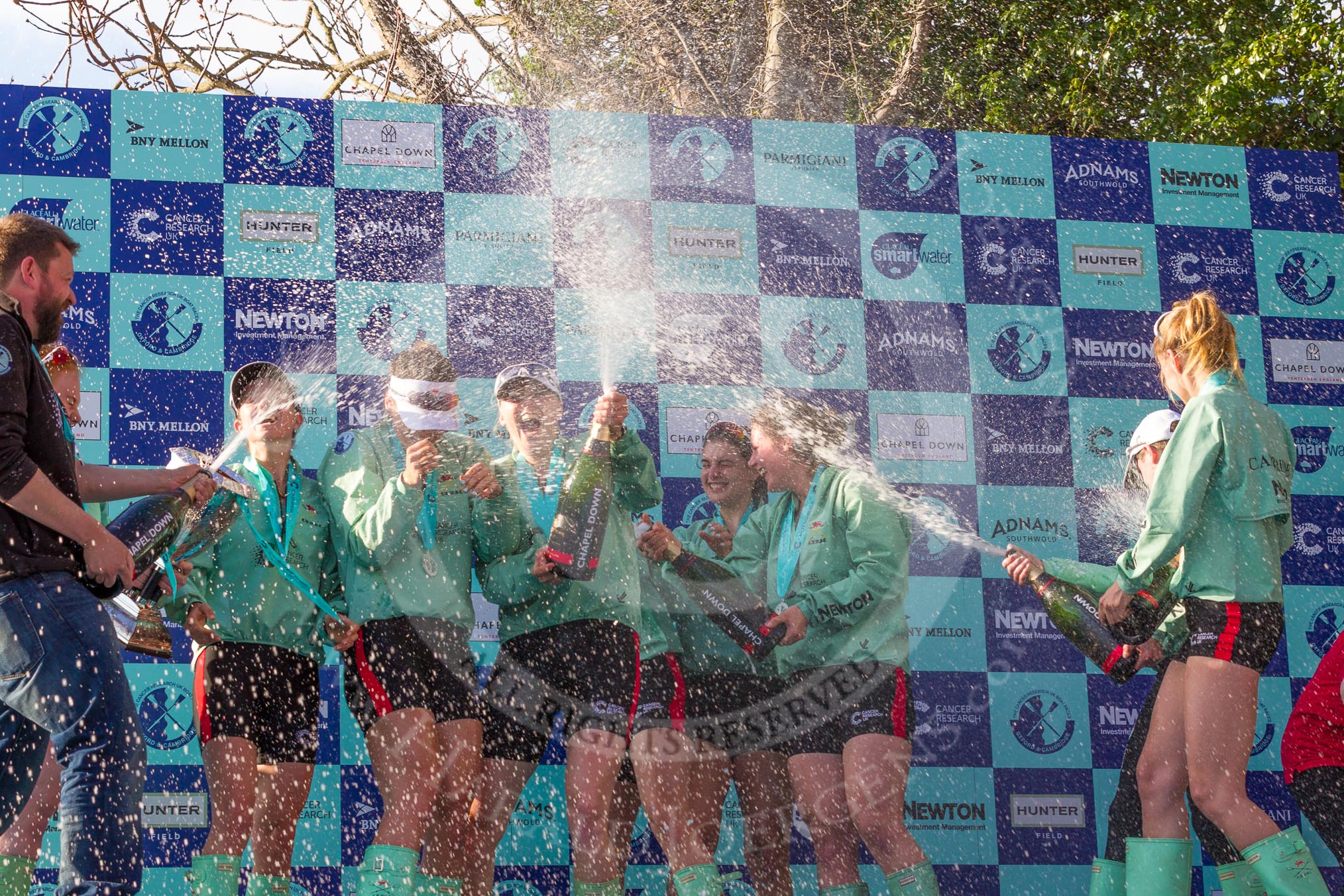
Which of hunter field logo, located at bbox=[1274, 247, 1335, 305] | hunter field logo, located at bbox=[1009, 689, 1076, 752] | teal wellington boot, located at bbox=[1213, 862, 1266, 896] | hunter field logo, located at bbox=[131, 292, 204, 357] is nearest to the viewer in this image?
teal wellington boot, located at bbox=[1213, 862, 1266, 896]

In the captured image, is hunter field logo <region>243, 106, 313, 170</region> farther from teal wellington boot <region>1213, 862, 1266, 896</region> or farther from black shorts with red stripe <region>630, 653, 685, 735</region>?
teal wellington boot <region>1213, 862, 1266, 896</region>

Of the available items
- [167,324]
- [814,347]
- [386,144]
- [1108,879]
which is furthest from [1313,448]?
[167,324]

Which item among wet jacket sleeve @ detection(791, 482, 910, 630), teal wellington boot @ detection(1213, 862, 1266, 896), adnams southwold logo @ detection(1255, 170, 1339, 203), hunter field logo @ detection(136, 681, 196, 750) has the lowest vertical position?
teal wellington boot @ detection(1213, 862, 1266, 896)

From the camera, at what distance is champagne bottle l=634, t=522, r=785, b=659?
4.43 meters

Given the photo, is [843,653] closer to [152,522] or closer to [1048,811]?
[1048,811]

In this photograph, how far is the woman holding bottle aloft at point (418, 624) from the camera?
3859 millimetres

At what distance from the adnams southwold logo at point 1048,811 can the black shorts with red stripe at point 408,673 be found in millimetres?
2289

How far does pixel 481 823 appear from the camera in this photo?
398 cm

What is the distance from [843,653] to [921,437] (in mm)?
1222

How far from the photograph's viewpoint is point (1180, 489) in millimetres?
3889

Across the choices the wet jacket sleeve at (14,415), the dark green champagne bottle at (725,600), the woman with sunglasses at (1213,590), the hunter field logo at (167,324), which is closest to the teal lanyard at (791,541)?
the dark green champagne bottle at (725,600)

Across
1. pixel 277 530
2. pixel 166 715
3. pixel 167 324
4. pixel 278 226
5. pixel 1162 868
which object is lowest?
pixel 1162 868

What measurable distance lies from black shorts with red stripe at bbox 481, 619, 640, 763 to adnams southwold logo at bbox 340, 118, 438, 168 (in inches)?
79.3

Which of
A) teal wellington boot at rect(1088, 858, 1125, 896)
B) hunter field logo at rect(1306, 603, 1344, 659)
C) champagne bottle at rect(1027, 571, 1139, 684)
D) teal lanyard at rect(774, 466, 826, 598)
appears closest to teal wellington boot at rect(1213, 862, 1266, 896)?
teal wellington boot at rect(1088, 858, 1125, 896)
